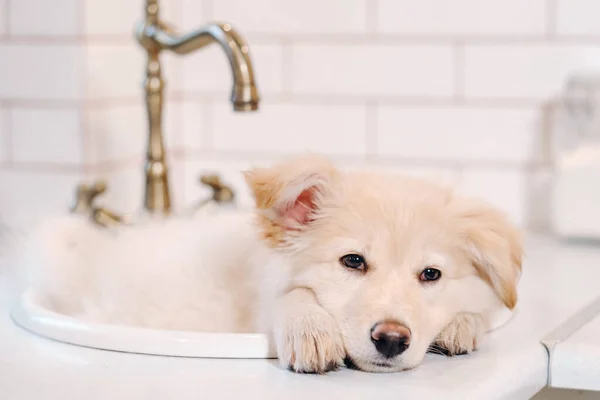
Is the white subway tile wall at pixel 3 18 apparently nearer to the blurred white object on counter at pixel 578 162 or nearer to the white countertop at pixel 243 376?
the white countertop at pixel 243 376

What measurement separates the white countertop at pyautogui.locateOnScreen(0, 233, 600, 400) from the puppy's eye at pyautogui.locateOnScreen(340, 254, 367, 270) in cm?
12

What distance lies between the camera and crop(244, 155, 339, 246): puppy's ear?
1026 millimetres

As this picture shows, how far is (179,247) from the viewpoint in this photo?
133cm

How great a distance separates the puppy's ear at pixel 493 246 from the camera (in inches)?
41.2

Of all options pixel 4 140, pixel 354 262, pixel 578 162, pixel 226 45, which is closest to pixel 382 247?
pixel 354 262

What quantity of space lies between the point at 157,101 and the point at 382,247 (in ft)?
1.98

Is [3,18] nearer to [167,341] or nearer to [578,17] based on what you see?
[167,341]

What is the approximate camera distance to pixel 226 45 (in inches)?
51.7

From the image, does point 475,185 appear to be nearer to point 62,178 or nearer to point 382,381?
point 62,178

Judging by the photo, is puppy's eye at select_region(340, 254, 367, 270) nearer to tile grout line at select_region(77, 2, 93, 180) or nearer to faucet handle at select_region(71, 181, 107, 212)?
faucet handle at select_region(71, 181, 107, 212)

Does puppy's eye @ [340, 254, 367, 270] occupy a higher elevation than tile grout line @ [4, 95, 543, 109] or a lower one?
lower

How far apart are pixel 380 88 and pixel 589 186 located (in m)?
0.43

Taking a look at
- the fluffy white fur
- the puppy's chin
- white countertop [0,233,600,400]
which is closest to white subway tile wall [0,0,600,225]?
the fluffy white fur

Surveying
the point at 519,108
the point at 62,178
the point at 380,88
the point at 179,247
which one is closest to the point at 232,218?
the point at 179,247
